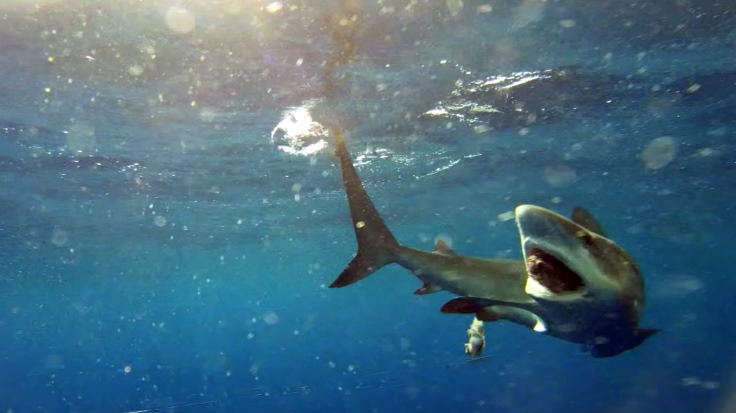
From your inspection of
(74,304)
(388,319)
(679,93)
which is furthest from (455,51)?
(388,319)

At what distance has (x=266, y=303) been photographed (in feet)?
281

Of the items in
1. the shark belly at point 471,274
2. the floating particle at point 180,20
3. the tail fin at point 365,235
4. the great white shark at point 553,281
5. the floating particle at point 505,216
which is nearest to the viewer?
the great white shark at point 553,281

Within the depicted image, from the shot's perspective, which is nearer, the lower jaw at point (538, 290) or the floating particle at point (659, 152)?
the lower jaw at point (538, 290)

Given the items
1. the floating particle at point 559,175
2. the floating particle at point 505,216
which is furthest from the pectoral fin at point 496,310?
the floating particle at point 505,216

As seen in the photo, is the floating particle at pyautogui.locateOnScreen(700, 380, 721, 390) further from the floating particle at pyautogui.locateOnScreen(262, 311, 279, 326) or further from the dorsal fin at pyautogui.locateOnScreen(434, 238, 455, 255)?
the floating particle at pyautogui.locateOnScreen(262, 311, 279, 326)

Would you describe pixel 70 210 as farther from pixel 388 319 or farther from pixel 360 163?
pixel 388 319

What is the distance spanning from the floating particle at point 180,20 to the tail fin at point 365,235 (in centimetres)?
614

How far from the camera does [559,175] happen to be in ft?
86.0

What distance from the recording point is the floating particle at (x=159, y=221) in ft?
94.7

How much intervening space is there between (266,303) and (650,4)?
7920 cm

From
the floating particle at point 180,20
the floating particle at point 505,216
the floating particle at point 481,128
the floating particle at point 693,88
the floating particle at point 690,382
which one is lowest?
the floating particle at point 690,382

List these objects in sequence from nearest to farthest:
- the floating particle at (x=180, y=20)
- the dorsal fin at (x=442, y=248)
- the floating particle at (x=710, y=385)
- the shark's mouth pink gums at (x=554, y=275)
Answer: the shark's mouth pink gums at (x=554, y=275) < the dorsal fin at (x=442, y=248) < the floating particle at (x=180, y=20) < the floating particle at (x=710, y=385)

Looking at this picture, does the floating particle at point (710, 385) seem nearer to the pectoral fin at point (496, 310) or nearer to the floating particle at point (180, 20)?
the pectoral fin at point (496, 310)

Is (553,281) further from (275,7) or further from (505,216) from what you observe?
Answer: (505,216)
